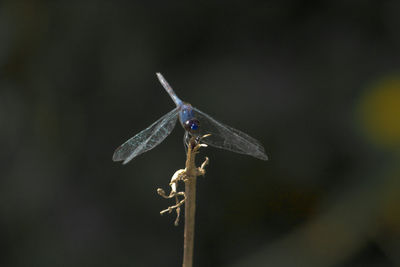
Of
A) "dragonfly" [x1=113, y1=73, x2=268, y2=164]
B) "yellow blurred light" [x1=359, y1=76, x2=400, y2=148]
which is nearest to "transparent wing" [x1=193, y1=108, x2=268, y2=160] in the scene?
"dragonfly" [x1=113, y1=73, x2=268, y2=164]

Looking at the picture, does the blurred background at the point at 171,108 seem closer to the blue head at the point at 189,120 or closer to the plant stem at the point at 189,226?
the blue head at the point at 189,120

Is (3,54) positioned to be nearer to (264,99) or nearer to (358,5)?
(264,99)

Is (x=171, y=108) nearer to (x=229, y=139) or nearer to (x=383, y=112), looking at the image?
(x=383, y=112)

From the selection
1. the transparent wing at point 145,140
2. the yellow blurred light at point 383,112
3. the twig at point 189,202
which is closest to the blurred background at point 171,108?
the yellow blurred light at point 383,112

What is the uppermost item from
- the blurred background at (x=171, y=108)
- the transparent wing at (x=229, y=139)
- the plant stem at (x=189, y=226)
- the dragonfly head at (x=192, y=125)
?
the blurred background at (x=171, y=108)

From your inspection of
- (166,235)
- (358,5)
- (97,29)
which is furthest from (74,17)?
(358,5)

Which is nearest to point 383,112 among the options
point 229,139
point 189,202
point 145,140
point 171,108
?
point 171,108
